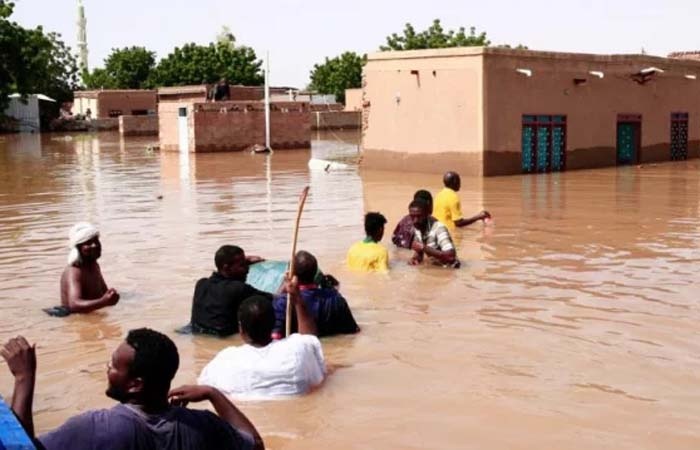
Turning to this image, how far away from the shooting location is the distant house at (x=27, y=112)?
56.1 m

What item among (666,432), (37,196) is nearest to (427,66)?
(37,196)

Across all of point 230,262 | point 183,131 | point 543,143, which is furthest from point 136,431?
point 183,131

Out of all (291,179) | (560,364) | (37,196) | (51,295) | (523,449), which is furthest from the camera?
(291,179)

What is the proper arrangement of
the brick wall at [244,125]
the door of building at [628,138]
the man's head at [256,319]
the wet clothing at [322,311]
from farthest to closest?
the brick wall at [244,125]
the door of building at [628,138]
the wet clothing at [322,311]
the man's head at [256,319]

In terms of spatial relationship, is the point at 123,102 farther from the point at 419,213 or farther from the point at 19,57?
the point at 419,213

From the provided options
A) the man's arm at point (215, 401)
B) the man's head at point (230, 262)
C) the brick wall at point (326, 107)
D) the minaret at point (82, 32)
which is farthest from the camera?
the minaret at point (82, 32)

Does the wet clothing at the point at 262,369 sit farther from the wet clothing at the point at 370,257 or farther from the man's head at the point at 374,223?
the wet clothing at the point at 370,257

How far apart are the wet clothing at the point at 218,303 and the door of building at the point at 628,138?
2108 cm

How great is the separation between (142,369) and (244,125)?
30.9 meters

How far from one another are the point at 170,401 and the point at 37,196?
52.5 ft

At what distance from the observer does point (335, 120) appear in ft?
175

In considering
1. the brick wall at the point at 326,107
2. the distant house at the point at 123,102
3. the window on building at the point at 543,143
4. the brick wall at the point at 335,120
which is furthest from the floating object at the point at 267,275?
the distant house at the point at 123,102

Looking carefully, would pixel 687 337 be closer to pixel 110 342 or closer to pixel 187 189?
pixel 110 342

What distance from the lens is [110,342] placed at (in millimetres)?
7316
